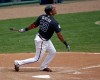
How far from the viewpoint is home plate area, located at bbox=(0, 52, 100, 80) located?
31.0 ft

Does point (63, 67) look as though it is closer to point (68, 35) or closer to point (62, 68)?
point (62, 68)

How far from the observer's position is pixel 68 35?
17.2 m

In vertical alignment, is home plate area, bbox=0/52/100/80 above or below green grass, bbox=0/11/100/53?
above

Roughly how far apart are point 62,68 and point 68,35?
664cm

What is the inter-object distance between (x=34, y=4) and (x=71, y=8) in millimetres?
5083

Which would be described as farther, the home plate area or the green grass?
the green grass

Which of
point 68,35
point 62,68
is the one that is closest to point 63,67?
point 62,68

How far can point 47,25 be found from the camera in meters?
9.75

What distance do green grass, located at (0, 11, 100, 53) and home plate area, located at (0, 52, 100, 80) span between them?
1.49m

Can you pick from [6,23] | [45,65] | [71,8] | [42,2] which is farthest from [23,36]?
[42,2]

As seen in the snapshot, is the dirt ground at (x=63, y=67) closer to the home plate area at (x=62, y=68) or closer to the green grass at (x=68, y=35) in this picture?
the home plate area at (x=62, y=68)

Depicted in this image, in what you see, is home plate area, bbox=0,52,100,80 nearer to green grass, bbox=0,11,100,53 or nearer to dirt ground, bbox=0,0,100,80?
dirt ground, bbox=0,0,100,80

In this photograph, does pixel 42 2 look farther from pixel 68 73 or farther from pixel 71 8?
pixel 68 73

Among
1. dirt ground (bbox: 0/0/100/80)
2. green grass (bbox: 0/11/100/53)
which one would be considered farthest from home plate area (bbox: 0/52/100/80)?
green grass (bbox: 0/11/100/53)
